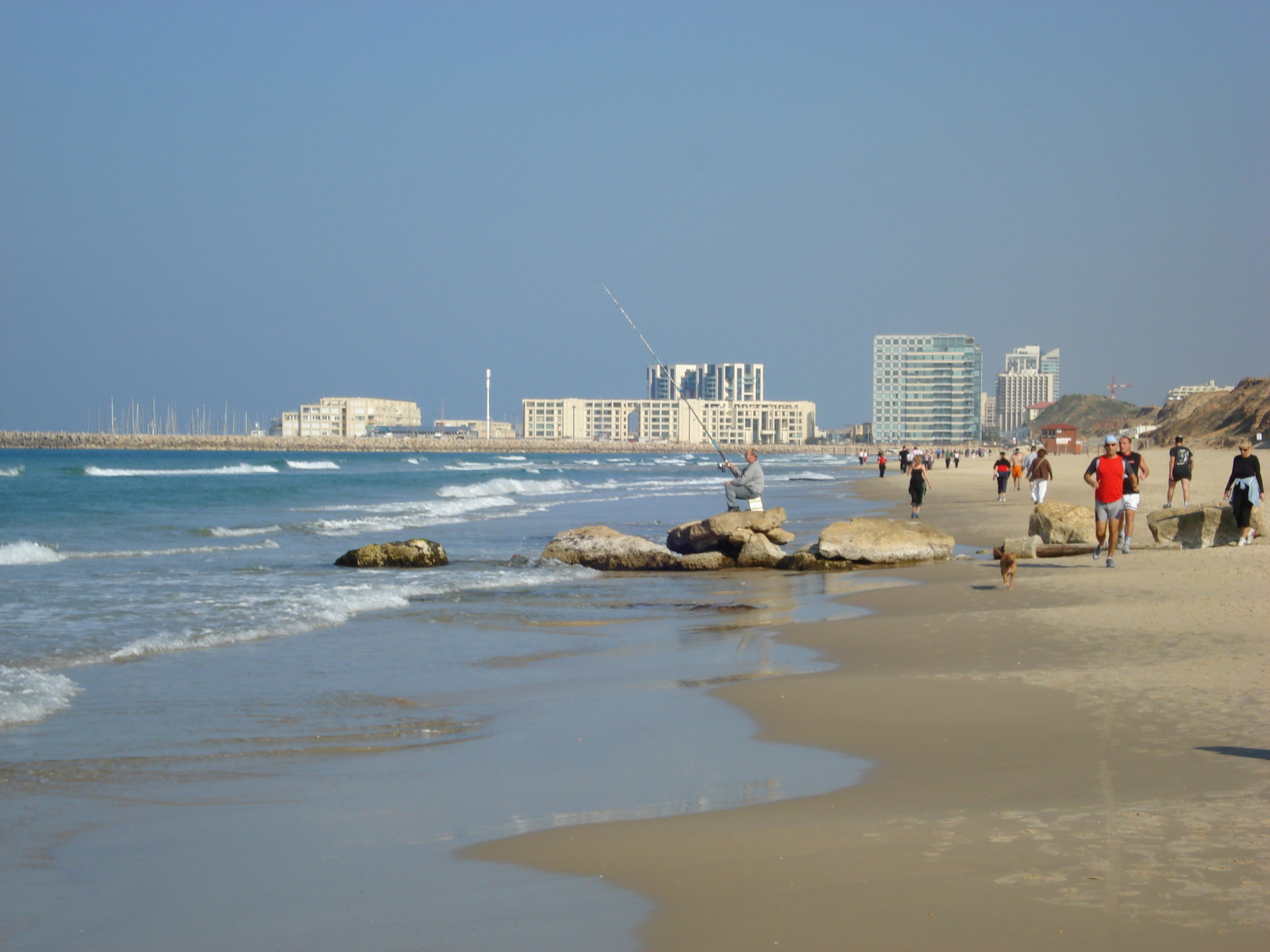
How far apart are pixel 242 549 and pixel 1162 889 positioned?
16516mm

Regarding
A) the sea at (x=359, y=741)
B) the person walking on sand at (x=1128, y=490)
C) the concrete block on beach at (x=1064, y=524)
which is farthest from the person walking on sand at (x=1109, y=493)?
the sea at (x=359, y=741)

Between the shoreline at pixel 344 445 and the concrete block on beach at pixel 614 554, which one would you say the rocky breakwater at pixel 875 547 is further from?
the shoreline at pixel 344 445

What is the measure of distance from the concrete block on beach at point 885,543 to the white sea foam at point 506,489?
77.3 ft

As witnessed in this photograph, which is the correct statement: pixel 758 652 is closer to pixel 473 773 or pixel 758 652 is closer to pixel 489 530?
pixel 473 773

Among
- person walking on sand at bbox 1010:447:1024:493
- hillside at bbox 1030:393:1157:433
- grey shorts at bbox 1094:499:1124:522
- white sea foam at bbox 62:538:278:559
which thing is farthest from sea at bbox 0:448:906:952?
hillside at bbox 1030:393:1157:433

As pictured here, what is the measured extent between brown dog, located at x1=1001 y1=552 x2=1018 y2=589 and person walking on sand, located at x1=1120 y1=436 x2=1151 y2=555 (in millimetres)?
2442

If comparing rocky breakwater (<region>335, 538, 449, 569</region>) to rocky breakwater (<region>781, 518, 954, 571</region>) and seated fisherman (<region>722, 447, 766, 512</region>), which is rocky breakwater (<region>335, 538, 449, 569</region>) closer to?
seated fisherman (<region>722, 447, 766, 512</region>)

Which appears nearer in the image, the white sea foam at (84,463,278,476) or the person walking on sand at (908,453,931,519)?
the person walking on sand at (908,453,931,519)

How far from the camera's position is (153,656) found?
819cm

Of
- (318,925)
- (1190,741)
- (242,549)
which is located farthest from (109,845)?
(242,549)

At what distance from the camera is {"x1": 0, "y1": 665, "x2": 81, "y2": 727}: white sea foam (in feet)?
20.1

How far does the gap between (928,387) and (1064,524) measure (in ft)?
542

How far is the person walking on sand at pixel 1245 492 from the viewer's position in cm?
1145

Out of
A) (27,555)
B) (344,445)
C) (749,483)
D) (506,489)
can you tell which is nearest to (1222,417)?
(506,489)
